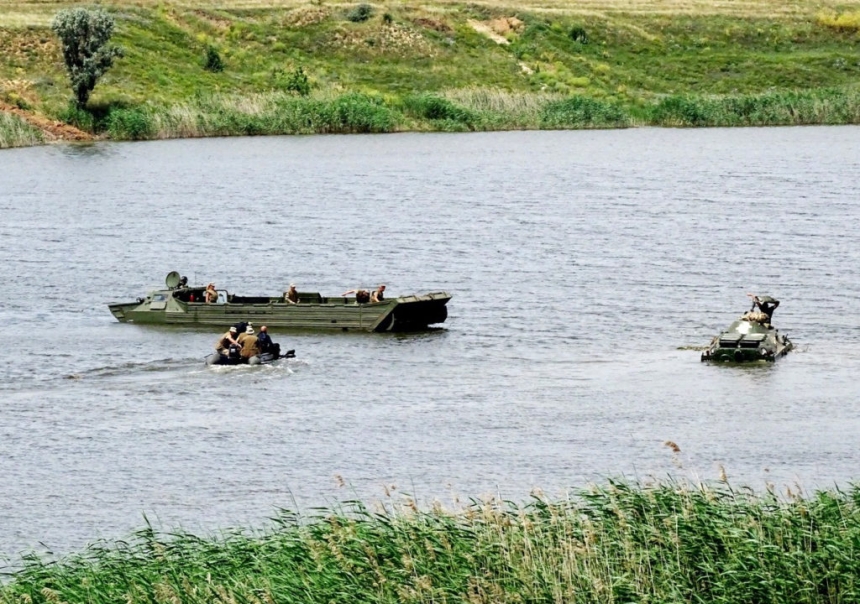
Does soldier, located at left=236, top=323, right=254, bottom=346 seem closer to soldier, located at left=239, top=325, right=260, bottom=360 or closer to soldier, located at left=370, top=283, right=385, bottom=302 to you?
soldier, located at left=239, top=325, right=260, bottom=360

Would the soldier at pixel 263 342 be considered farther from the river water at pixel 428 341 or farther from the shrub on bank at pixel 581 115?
the shrub on bank at pixel 581 115

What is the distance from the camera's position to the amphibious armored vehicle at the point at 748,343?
50156mm

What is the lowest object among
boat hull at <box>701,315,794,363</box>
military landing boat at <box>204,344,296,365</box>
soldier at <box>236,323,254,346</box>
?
military landing boat at <box>204,344,296,365</box>

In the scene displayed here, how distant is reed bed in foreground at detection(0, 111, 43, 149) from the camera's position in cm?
12094

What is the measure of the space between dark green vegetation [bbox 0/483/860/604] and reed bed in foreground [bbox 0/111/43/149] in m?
97.2

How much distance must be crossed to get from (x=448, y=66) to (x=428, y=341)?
9144 cm

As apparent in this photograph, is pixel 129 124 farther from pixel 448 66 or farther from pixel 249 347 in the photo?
pixel 249 347

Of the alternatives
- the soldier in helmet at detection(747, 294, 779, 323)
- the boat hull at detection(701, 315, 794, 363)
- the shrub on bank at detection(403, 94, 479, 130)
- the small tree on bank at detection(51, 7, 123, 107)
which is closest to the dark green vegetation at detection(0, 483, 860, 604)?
the boat hull at detection(701, 315, 794, 363)

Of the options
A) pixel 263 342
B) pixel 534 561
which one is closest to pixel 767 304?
pixel 263 342

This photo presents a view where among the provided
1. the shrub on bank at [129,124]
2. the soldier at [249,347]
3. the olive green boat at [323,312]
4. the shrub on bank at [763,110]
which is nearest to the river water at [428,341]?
the soldier at [249,347]

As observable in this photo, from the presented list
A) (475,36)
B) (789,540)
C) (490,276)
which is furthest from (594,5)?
(789,540)

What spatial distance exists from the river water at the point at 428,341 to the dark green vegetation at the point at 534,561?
2338mm

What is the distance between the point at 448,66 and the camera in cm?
14500

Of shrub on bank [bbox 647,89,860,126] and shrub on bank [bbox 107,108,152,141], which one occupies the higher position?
shrub on bank [bbox 647,89,860,126]
